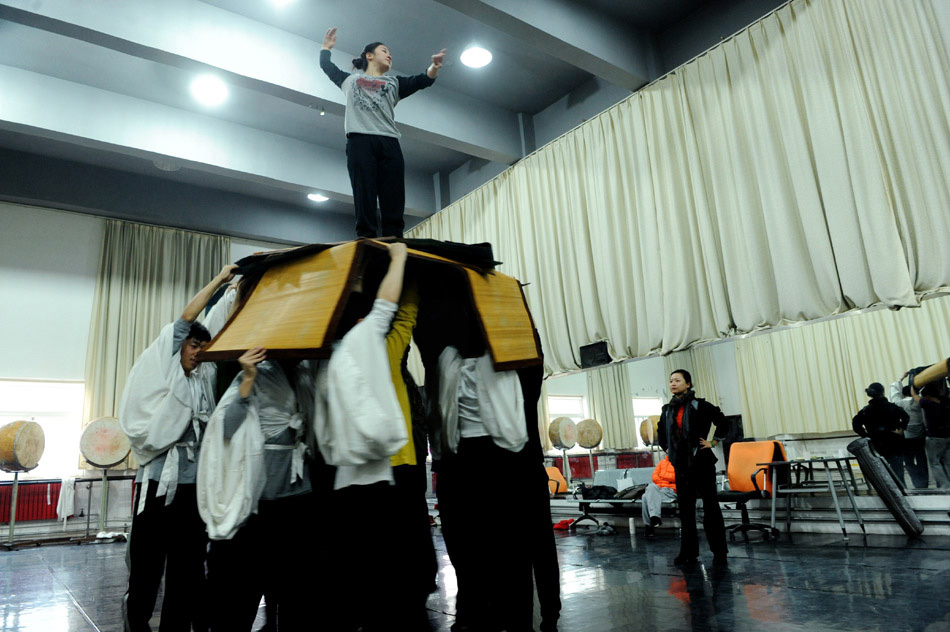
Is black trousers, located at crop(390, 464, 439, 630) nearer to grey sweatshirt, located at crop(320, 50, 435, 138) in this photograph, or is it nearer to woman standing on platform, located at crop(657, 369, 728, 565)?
grey sweatshirt, located at crop(320, 50, 435, 138)

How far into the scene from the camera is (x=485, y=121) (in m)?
8.72

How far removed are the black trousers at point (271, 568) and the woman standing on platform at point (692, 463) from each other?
323cm

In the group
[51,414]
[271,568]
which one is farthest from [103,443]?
[271,568]

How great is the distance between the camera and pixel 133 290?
1034 centimetres

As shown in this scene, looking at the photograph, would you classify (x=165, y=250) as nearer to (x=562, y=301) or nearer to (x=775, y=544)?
(x=562, y=301)

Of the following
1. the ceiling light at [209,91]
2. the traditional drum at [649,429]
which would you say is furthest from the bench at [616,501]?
the ceiling light at [209,91]

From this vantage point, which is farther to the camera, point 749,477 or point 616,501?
point 616,501

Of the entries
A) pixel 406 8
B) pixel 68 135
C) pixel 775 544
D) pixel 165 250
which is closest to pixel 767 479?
pixel 775 544

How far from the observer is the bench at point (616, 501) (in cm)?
709

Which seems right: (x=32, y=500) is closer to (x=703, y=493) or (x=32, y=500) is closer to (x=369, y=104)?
(x=369, y=104)

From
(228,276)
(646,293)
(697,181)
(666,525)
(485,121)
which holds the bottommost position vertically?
(666,525)

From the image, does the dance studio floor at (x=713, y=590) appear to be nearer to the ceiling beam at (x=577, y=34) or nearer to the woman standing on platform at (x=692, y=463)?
the woman standing on platform at (x=692, y=463)

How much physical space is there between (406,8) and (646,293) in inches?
159

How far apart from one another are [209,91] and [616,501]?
23.1 ft
